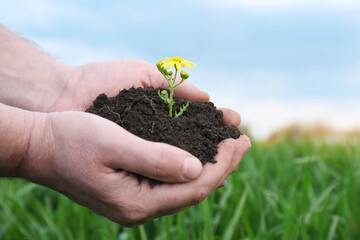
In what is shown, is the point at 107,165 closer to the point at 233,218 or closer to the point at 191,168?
the point at 191,168

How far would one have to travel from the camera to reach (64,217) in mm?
2363

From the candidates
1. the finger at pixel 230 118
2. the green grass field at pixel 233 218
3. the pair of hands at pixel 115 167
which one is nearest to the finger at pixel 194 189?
the pair of hands at pixel 115 167

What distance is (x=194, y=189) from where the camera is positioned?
1.37m

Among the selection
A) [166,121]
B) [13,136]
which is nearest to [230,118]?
[166,121]

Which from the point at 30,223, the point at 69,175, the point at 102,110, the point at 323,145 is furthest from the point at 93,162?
the point at 323,145

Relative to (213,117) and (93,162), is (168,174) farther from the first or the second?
(213,117)

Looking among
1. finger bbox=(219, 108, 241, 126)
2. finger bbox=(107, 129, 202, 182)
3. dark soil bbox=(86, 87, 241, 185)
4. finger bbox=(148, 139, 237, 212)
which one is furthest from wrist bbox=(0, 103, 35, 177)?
finger bbox=(219, 108, 241, 126)

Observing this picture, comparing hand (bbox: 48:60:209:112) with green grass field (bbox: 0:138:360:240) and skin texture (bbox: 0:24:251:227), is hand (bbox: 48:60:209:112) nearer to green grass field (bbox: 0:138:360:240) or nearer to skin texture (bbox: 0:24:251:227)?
skin texture (bbox: 0:24:251:227)

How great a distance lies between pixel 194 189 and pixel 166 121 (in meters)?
0.34

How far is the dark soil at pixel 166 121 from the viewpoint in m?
1.48

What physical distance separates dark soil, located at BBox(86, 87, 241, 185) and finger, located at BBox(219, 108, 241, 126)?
0.04 m

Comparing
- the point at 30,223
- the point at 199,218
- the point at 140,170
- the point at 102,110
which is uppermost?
the point at 102,110

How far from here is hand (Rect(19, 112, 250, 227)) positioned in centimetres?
127

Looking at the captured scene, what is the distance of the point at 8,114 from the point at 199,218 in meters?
1.26
